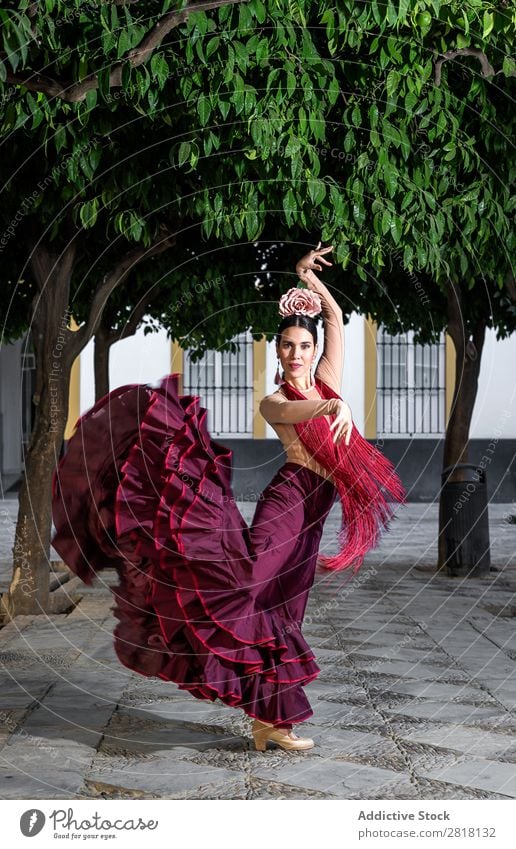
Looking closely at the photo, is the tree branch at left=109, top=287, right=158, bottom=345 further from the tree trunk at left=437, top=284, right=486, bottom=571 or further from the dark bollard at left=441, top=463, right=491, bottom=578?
the dark bollard at left=441, top=463, right=491, bottom=578

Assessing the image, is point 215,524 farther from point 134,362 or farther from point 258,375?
point 258,375

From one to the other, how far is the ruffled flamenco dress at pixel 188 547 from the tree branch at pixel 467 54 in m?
3.35

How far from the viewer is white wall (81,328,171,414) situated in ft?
71.8

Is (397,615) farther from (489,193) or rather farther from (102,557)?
(102,557)

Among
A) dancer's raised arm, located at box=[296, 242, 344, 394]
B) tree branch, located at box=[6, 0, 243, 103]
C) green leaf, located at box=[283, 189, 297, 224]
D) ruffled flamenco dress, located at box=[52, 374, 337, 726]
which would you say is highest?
tree branch, located at box=[6, 0, 243, 103]

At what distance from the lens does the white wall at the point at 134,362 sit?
21.9m

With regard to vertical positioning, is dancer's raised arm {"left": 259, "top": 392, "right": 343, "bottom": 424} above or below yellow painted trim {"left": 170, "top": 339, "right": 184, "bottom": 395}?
above

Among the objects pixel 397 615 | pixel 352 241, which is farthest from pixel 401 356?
pixel 352 241

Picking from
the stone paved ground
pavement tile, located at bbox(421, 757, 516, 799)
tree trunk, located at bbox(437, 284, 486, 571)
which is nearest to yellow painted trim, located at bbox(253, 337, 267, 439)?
tree trunk, located at bbox(437, 284, 486, 571)

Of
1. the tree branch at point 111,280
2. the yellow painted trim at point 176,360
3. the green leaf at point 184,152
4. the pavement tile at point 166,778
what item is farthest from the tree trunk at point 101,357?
the yellow painted trim at point 176,360

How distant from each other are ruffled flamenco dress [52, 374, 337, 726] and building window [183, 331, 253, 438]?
1852 cm

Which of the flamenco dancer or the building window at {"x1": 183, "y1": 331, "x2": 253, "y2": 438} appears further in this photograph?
the building window at {"x1": 183, "y1": 331, "x2": 253, "y2": 438}

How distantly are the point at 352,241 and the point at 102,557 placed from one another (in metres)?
3.28

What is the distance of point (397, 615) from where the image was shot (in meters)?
8.88
